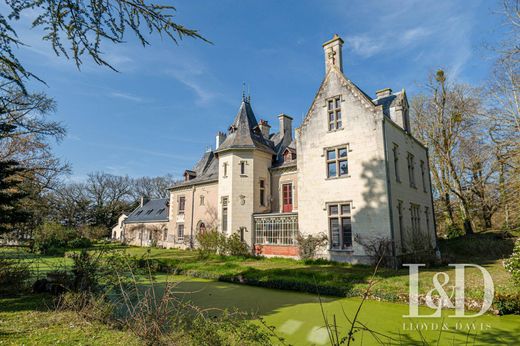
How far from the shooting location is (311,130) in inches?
650

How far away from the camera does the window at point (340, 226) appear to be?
1452 centimetres

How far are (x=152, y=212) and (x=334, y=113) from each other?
25.3 metres

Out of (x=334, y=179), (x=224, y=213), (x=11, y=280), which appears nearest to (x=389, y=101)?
(x=334, y=179)

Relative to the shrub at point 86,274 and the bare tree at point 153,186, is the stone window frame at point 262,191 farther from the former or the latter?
the bare tree at point 153,186

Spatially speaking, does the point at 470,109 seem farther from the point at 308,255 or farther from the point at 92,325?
the point at 92,325

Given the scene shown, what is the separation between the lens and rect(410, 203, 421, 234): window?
51.7ft

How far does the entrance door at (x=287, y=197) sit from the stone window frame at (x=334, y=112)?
536 centimetres

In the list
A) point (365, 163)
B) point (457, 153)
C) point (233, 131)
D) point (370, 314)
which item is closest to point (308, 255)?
point (365, 163)

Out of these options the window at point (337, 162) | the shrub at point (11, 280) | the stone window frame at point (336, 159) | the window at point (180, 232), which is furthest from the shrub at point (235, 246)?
the shrub at point (11, 280)

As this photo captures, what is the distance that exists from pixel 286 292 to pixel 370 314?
310cm

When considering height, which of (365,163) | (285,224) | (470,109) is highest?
(470,109)

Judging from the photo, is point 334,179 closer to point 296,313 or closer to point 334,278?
point 334,278

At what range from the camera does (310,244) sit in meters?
15.2
